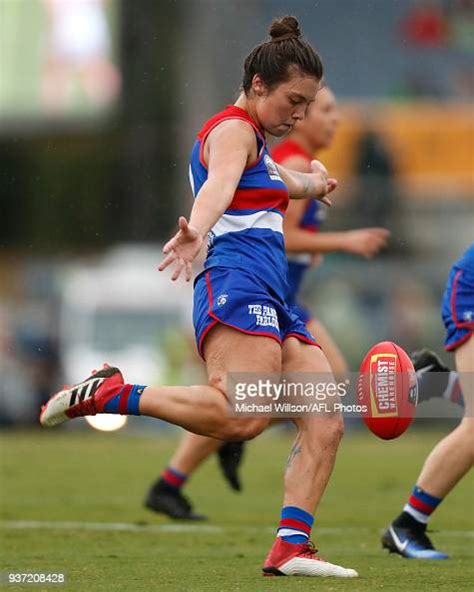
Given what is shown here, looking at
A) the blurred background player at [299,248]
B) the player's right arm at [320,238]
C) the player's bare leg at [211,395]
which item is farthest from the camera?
the blurred background player at [299,248]

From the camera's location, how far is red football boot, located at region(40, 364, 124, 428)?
621 centimetres

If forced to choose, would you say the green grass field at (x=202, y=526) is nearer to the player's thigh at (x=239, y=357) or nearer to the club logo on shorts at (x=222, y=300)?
the player's thigh at (x=239, y=357)

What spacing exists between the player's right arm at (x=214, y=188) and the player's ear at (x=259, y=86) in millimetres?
190

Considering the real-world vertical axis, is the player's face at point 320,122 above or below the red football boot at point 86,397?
above

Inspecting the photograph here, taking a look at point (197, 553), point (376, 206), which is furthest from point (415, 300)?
point (197, 553)

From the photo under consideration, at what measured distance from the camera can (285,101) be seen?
21.0ft

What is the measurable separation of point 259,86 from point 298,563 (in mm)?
2012

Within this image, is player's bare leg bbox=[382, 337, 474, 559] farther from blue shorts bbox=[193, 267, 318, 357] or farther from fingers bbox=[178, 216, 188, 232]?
fingers bbox=[178, 216, 188, 232]

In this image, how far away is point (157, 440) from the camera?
18.8 metres

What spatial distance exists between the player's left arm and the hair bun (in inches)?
25.1

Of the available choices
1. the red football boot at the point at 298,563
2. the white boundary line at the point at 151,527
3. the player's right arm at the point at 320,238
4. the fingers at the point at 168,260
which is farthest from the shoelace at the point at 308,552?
the player's right arm at the point at 320,238

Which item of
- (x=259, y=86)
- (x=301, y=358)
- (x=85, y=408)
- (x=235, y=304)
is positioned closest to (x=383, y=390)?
(x=301, y=358)

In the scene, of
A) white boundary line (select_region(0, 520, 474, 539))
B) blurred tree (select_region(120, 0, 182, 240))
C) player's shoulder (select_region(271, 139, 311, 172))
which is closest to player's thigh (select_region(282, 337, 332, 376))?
white boundary line (select_region(0, 520, 474, 539))

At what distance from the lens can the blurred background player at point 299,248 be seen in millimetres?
8750
